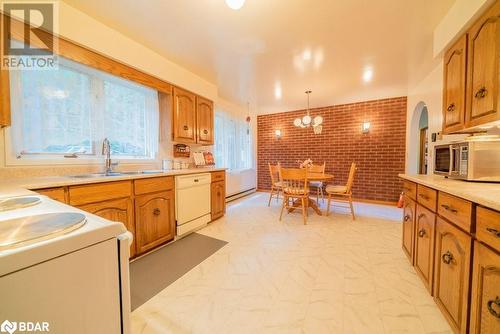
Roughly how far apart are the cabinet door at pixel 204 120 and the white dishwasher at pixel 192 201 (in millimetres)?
674

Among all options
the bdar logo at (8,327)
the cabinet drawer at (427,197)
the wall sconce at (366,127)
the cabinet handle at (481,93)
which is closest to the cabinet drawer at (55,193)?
the bdar logo at (8,327)

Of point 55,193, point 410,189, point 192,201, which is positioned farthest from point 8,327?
point 410,189

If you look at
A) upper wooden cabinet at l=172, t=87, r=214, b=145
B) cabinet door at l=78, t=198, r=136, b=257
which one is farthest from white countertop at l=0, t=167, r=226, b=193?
upper wooden cabinet at l=172, t=87, r=214, b=145

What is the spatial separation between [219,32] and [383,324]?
2.65 meters

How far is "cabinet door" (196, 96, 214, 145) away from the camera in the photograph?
9.93 feet

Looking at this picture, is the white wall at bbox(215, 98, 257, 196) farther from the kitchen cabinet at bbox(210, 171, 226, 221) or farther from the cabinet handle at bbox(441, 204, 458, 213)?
the cabinet handle at bbox(441, 204, 458, 213)

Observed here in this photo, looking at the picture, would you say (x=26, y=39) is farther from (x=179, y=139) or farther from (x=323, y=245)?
(x=323, y=245)

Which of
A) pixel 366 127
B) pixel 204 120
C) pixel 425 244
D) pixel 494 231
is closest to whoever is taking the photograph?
pixel 494 231

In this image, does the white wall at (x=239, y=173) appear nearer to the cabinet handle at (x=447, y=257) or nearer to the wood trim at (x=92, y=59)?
the wood trim at (x=92, y=59)

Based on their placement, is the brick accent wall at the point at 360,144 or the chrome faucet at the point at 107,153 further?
the brick accent wall at the point at 360,144

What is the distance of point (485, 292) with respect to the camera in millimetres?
868

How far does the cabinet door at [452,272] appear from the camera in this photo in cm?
98

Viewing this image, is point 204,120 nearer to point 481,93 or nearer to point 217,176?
point 217,176

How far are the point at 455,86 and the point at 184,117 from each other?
2.89 metres
